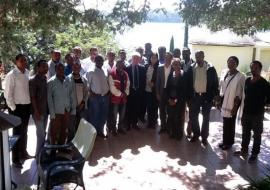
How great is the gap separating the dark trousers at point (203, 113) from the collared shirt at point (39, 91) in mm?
2900

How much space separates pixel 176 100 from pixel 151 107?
99 cm

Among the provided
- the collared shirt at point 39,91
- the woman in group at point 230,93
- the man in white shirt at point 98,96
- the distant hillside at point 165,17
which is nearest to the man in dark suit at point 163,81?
the man in white shirt at point 98,96

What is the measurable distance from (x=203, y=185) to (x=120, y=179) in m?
1.23

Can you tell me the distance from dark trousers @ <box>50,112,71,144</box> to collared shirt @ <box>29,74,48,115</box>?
0.28 metres

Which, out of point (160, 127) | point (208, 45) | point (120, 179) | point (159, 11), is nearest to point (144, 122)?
point (160, 127)

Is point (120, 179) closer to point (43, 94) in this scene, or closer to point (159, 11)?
point (43, 94)

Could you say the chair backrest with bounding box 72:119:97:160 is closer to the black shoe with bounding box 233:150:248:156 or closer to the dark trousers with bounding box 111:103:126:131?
the dark trousers with bounding box 111:103:126:131

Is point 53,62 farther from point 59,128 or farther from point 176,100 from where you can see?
point 176,100

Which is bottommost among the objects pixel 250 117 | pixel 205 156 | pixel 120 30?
pixel 205 156

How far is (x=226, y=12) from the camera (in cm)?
568

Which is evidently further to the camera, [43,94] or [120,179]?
[43,94]

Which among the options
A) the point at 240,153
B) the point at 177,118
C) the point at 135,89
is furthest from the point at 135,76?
the point at 240,153

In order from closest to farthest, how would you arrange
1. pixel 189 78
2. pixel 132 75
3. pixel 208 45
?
pixel 189 78
pixel 132 75
pixel 208 45

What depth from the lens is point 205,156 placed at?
7164mm
